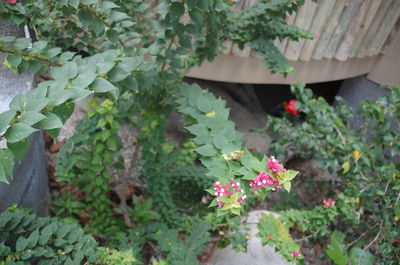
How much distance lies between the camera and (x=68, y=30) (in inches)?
72.5

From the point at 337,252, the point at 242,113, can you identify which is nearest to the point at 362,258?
the point at 337,252

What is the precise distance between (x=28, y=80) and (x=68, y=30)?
311 millimetres

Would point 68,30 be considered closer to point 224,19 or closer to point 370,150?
point 224,19

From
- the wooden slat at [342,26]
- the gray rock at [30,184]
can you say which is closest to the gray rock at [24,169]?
the gray rock at [30,184]

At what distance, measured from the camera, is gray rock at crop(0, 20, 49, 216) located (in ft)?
5.45

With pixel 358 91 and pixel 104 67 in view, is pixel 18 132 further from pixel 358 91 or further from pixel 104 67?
pixel 358 91

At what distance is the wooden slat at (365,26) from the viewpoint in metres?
2.87

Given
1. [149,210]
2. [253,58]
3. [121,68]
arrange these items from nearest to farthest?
[121,68]
[149,210]
[253,58]

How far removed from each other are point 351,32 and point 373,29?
218 millimetres

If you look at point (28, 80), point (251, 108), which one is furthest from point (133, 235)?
point (251, 108)

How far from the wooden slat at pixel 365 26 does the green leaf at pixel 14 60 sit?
8.35 feet

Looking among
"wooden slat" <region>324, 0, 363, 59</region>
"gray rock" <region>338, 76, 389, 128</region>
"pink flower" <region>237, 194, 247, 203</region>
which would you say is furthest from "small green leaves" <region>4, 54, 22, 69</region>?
A: "gray rock" <region>338, 76, 389, 128</region>

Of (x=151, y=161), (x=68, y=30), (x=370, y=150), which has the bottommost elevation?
(x=151, y=161)

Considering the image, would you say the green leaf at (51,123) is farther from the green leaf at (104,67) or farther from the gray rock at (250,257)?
the gray rock at (250,257)
